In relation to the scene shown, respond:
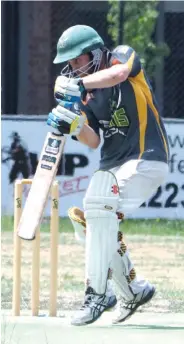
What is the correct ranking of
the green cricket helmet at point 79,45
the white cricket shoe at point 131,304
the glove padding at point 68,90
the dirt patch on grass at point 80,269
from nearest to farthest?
the glove padding at point 68,90 → the green cricket helmet at point 79,45 → the white cricket shoe at point 131,304 → the dirt patch on grass at point 80,269

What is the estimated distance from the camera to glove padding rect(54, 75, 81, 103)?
6.23 m

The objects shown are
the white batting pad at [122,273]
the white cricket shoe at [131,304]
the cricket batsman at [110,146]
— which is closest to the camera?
the cricket batsman at [110,146]

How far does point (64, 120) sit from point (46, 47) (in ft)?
Answer: 37.7

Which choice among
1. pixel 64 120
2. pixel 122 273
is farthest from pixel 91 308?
pixel 64 120

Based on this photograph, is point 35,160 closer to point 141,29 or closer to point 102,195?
point 141,29

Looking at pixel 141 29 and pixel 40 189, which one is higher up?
pixel 141 29

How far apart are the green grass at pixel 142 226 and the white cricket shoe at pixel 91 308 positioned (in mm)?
6232

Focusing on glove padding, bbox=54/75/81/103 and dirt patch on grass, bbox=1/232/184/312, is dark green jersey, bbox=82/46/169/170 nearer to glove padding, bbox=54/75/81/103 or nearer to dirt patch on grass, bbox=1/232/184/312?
glove padding, bbox=54/75/81/103

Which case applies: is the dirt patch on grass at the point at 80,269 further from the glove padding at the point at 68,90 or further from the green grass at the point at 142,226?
the glove padding at the point at 68,90

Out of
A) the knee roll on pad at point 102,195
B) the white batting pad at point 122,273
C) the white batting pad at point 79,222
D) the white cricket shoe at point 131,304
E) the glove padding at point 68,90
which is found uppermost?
the glove padding at point 68,90

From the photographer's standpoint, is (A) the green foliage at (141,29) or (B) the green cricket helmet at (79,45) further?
(A) the green foliage at (141,29)

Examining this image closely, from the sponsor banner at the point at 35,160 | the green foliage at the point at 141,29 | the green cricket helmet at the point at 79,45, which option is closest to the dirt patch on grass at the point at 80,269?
the sponsor banner at the point at 35,160

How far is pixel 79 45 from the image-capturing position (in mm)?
6480

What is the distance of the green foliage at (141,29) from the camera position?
15.5m
